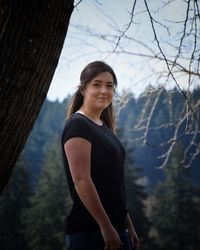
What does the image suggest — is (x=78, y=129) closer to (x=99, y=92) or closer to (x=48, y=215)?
(x=99, y=92)

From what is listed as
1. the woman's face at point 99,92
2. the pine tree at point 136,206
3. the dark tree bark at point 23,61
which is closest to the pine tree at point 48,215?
the pine tree at point 136,206

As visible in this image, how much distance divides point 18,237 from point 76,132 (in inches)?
1139

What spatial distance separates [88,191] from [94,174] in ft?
0.55

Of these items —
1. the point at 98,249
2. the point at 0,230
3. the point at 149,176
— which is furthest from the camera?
the point at 149,176

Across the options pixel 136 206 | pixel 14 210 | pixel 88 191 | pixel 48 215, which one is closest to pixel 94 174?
pixel 88 191

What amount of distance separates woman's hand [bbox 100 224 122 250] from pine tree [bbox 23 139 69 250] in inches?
858

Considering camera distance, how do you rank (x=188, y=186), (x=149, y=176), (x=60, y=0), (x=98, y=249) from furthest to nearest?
(x=149, y=176) → (x=188, y=186) → (x=98, y=249) → (x=60, y=0)

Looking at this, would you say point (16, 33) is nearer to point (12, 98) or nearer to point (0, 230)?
point (12, 98)

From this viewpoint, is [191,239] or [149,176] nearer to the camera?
[191,239]

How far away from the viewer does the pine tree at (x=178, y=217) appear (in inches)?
1087

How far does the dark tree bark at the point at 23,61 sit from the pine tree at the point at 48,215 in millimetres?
22266

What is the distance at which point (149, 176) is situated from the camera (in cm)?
8456

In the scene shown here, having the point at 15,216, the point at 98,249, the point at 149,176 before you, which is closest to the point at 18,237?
the point at 15,216

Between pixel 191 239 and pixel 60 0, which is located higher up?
pixel 60 0
